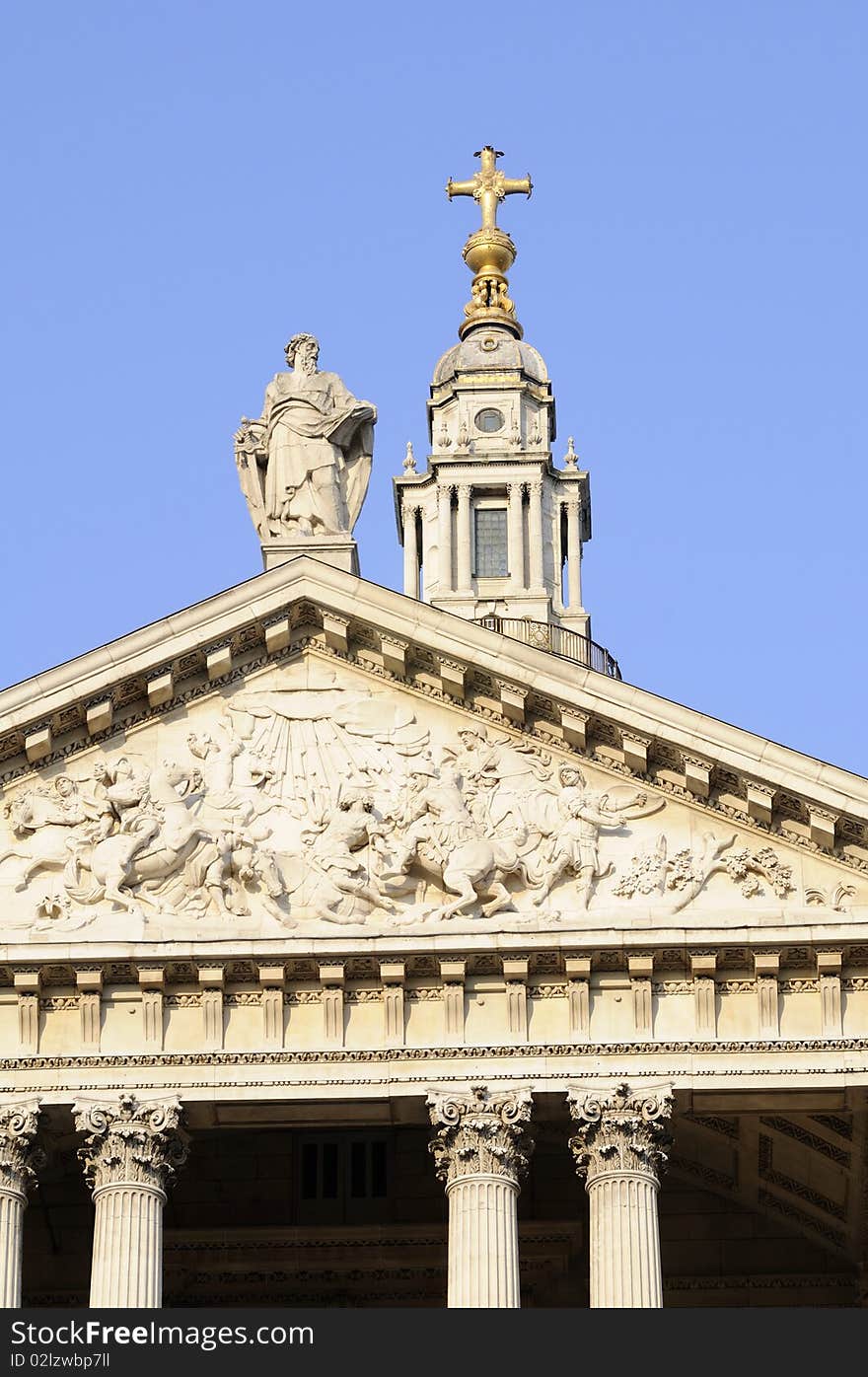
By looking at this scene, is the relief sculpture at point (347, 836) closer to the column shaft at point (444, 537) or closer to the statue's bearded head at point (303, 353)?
the statue's bearded head at point (303, 353)

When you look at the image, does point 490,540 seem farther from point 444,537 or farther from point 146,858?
point 146,858

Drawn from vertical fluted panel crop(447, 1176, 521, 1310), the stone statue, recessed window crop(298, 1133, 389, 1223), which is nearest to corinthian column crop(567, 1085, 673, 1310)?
vertical fluted panel crop(447, 1176, 521, 1310)

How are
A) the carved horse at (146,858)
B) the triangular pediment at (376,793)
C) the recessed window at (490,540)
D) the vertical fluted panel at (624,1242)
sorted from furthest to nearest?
the recessed window at (490,540) < the carved horse at (146,858) < the triangular pediment at (376,793) < the vertical fluted panel at (624,1242)

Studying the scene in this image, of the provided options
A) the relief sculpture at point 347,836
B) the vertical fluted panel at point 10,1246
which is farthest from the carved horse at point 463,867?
the vertical fluted panel at point 10,1246

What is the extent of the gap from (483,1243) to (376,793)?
507 cm

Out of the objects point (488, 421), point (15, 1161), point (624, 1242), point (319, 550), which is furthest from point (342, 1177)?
point (488, 421)

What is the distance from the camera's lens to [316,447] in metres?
39.8

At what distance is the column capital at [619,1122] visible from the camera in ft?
117

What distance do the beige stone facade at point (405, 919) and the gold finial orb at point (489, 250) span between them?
93.4ft

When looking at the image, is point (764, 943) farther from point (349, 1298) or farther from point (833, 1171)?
point (349, 1298)

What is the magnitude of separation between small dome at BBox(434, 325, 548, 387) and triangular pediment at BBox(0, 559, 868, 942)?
104 ft

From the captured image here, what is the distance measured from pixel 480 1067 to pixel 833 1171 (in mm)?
5258

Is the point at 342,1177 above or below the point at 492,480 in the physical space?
→ below

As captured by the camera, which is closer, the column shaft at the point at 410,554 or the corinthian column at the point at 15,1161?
the corinthian column at the point at 15,1161
